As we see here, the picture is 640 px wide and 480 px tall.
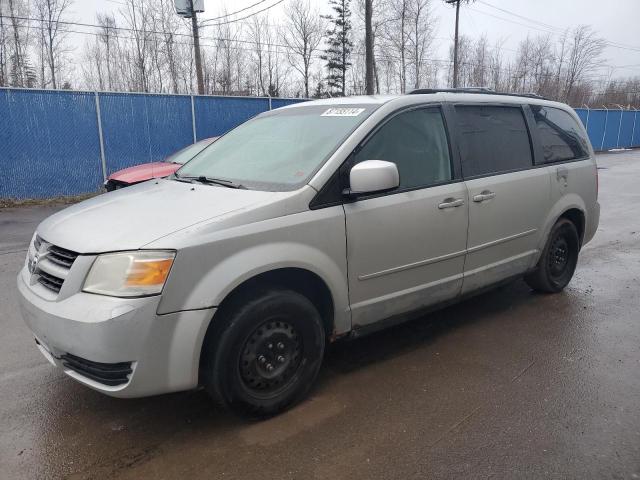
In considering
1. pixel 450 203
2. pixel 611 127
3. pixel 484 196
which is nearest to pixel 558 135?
pixel 484 196

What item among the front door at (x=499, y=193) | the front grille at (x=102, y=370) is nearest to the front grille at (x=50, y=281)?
the front grille at (x=102, y=370)

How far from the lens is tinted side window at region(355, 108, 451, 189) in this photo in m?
3.38

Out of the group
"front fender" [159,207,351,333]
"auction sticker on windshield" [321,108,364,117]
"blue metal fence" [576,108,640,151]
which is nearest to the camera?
"front fender" [159,207,351,333]

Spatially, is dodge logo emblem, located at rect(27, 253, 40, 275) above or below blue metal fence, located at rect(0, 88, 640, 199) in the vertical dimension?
below

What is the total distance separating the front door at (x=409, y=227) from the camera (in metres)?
3.21

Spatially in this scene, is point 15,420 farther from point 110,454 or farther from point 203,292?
point 203,292

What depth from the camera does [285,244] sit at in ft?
9.29

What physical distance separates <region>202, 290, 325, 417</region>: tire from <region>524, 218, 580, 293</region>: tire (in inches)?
111

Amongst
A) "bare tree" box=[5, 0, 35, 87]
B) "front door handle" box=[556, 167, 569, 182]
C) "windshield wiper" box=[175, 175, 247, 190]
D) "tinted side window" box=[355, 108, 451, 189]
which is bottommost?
"front door handle" box=[556, 167, 569, 182]

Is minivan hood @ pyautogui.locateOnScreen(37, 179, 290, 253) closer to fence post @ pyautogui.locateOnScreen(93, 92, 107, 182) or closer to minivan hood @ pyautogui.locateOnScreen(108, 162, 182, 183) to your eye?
minivan hood @ pyautogui.locateOnScreen(108, 162, 182, 183)

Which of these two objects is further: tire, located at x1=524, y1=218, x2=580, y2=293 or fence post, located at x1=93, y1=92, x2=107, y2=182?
fence post, located at x1=93, y1=92, x2=107, y2=182

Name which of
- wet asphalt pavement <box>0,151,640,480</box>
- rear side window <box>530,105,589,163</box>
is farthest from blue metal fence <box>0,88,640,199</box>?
rear side window <box>530,105,589,163</box>

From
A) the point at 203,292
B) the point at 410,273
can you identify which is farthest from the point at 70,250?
the point at 410,273

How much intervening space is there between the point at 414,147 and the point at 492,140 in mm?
960
